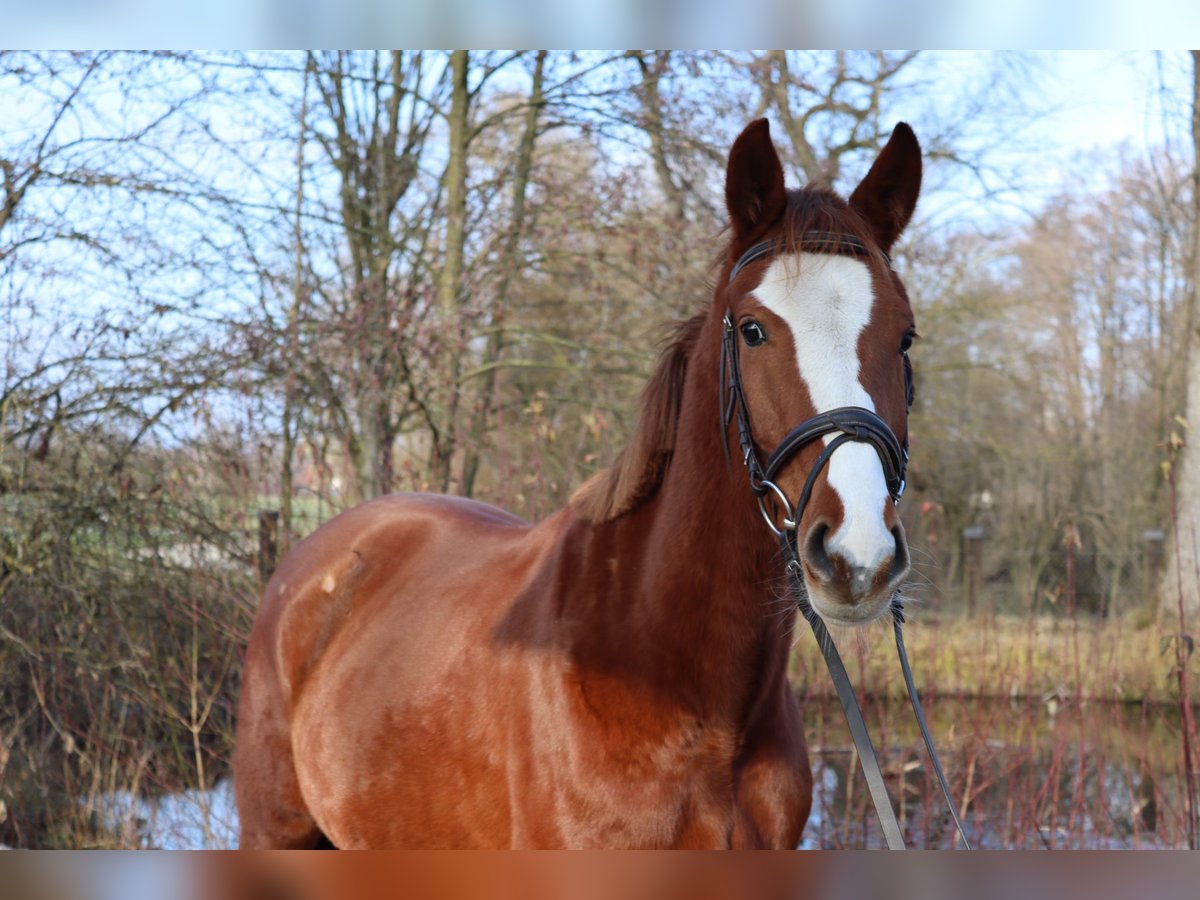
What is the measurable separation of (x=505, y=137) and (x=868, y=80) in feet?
9.05

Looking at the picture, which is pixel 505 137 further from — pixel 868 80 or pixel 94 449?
pixel 94 449

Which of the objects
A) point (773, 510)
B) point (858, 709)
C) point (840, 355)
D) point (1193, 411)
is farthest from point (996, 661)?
point (840, 355)

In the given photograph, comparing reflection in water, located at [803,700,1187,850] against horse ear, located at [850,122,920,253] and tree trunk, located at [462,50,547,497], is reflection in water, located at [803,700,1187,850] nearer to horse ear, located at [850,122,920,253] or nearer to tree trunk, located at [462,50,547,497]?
horse ear, located at [850,122,920,253]

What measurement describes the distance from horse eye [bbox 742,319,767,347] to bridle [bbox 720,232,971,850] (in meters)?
0.04

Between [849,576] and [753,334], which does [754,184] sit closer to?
[753,334]

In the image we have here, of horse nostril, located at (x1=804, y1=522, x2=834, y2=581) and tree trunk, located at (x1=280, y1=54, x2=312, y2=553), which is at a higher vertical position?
tree trunk, located at (x1=280, y1=54, x2=312, y2=553)

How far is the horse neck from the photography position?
2.12 metres

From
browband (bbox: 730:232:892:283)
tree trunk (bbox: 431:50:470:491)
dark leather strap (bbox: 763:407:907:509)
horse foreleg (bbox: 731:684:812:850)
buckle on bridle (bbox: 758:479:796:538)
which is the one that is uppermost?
tree trunk (bbox: 431:50:470:491)

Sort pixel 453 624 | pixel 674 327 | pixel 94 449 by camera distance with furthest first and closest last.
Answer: pixel 94 449
pixel 453 624
pixel 674 327

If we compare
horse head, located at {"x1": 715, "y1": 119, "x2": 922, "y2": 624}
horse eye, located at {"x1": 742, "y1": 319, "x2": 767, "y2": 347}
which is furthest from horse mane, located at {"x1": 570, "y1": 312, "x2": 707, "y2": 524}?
horse eye, located at {"x1": 742, "y1": 319, "x2": 767, "y2": 347}

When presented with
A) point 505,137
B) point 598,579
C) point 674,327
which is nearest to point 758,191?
point 674,327

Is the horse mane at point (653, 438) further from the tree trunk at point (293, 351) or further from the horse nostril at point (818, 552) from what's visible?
the tree trunk at point (293, 351)

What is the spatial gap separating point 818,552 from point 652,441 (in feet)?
2.17

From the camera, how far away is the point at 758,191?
2.19m
